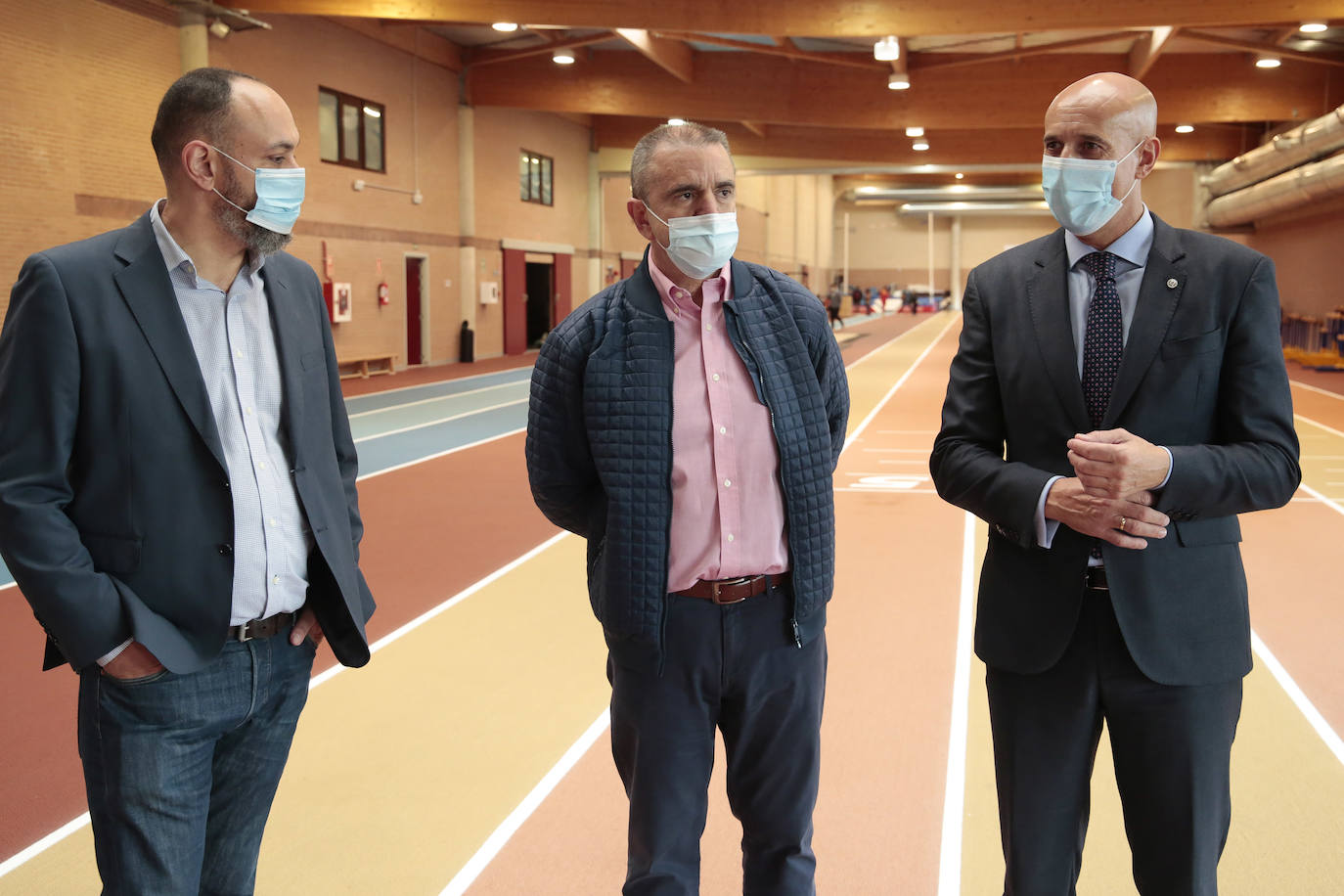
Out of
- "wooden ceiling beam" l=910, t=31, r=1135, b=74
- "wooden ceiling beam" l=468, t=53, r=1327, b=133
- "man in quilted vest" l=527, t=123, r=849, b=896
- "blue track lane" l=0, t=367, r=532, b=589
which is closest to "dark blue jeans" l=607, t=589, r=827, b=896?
"man in quilted vest" l=527, t=123, r=849, b=896

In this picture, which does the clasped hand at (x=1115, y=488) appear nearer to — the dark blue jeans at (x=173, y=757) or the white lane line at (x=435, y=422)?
the dark blue jeans at (x=173, y=757)

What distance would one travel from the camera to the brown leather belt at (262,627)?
2521 mm

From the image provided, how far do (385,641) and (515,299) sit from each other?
21723 mm

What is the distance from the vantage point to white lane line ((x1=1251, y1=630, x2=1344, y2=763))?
469 cm

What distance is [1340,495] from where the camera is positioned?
973 cm

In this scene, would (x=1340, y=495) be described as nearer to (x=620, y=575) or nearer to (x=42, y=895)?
(x=620, y=575)

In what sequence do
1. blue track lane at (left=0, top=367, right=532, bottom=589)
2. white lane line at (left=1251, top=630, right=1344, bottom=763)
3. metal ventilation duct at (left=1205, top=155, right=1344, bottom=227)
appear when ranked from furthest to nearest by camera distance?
metal ventilation duct at (left=1205, top=155, right=1344, bottom=227) → blue track lane at (left=0, top=367, right=532, bottom=589) → white lane line at (left=1251, top=630, right=1344, bottom=763)

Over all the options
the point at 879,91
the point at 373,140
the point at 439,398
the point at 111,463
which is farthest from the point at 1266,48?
the point at 111,463

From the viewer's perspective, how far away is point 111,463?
7.76ft

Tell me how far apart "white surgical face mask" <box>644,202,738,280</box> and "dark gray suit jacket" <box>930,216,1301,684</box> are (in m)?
0.69

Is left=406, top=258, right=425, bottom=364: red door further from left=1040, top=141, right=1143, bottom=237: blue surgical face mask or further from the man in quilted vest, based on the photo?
left=1040, top=141, right=1143, bottom=237: blue surgical face mask

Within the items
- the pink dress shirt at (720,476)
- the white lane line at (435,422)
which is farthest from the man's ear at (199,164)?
the white lane line at (435,422)

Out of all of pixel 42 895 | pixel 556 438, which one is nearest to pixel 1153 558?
pixel 556 438

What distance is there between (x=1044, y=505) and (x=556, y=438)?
1.16m
